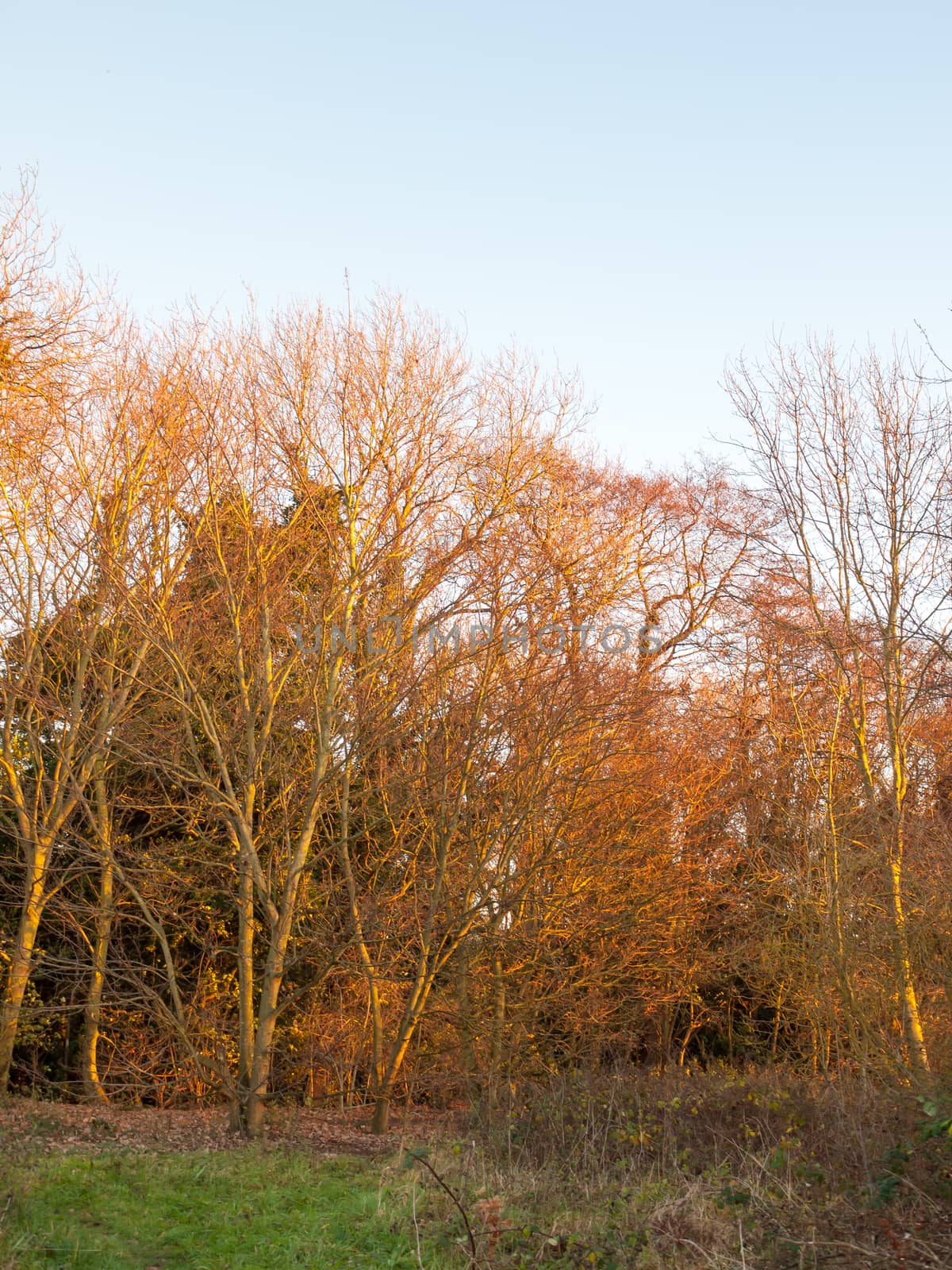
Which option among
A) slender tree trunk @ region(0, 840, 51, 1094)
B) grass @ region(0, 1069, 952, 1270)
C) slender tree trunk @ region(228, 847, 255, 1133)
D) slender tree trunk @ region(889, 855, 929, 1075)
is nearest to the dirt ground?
slender tree trunk @ region(228, 847, 255, 1133)

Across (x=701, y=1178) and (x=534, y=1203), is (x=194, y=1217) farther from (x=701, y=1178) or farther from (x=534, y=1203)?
(x=701, y=1178)

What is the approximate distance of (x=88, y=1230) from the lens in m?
5.89

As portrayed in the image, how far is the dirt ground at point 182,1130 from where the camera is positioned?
8.48m

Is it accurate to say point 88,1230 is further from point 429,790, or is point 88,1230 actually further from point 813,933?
point 813,933

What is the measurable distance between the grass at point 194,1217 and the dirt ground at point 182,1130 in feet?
3.12

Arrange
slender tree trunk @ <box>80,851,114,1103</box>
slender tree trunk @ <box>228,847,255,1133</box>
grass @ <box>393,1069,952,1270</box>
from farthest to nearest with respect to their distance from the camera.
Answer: slender tree trunk @ <box>80,851,114,1103</box> < slender tree trunk @ <box>228,847,255,1133</box> < grass @ <box>393,1069,952,1270</box>

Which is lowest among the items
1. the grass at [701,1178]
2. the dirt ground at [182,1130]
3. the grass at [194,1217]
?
the dirt ground at [182,1130]

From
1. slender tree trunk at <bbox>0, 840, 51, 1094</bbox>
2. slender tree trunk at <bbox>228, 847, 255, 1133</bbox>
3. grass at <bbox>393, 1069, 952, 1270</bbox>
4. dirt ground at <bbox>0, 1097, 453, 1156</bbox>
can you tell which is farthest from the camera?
slender tree trunk at <bbox>0, 840, 51, 1094</bbox>

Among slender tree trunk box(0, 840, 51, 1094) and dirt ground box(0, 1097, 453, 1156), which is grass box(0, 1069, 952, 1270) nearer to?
dirt ground box(0, 1097, 453, 1156)

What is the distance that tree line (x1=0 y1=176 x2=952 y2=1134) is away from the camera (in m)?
9.70

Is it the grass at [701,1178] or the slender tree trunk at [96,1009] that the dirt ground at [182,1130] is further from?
the grass at [701,1178]

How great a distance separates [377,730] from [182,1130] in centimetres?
409

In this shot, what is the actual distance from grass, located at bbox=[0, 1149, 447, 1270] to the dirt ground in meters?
0.95

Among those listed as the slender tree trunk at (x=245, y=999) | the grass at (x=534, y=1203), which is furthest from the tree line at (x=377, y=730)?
the grass at (x=534, y=1203)
